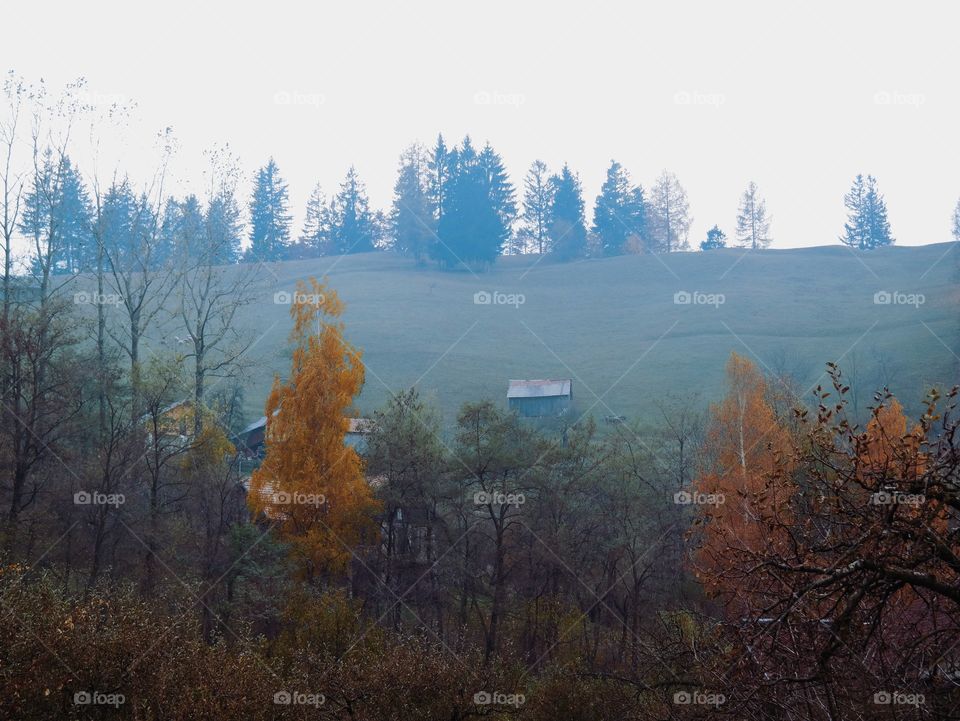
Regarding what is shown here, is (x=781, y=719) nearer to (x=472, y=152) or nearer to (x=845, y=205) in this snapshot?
(x=472, y=152)

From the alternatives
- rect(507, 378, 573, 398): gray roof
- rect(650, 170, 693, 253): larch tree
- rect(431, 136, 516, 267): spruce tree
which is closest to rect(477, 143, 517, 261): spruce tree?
rect(431, 136, 516, 267): spruce tree

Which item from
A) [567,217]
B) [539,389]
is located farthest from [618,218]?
[539,389]

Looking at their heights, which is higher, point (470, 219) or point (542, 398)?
point (470, 219)

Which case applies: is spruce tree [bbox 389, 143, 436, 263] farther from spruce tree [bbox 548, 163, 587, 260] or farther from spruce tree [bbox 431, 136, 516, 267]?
spruce tree [bbox 548, 163, 587, 260]

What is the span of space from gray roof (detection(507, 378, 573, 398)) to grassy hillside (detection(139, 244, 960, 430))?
1576 millimetres

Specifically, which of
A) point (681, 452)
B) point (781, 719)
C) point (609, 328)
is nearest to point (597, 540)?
point (681, 452)

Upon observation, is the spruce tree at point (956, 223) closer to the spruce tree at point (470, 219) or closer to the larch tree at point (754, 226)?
the larch tree at point (754, 226)

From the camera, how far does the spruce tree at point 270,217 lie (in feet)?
335

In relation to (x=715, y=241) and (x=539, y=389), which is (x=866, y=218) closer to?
(x=715, y=241)

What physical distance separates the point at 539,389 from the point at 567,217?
56.3 m

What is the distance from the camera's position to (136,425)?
29375 mm

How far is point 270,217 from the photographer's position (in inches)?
4080

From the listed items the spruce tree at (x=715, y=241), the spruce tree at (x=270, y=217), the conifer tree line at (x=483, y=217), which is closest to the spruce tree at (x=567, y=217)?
the conifer tree line at (x=483, y=217)

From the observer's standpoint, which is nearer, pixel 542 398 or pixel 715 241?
pixel 542 398
